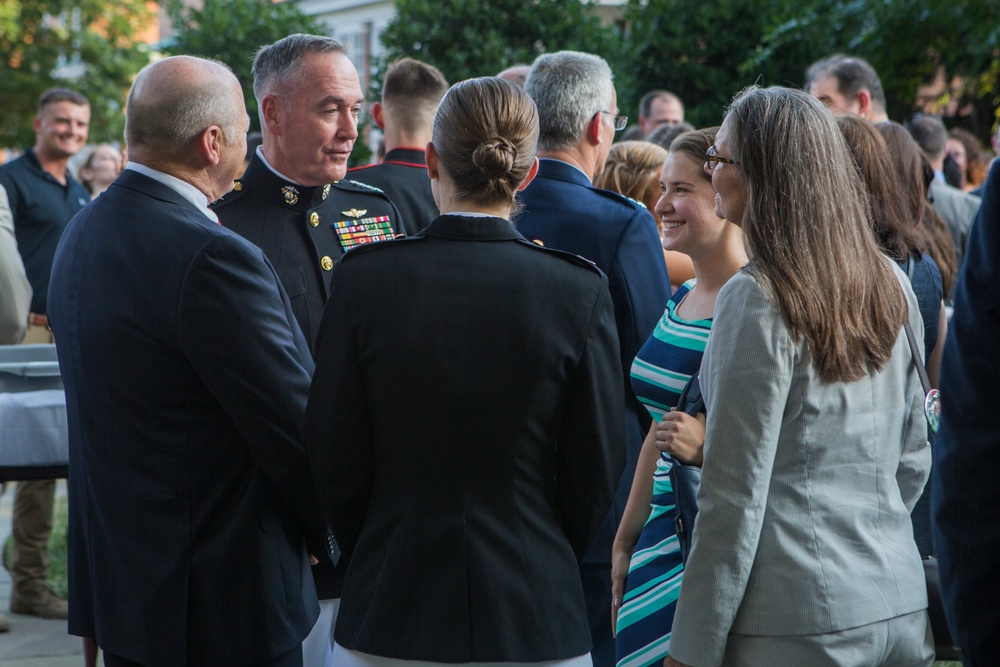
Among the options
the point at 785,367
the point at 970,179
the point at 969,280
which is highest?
the point at 969,280

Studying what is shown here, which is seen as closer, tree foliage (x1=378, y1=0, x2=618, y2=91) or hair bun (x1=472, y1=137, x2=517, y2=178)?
hair bun (x1=472, y1=137, x2=517, y2=178)

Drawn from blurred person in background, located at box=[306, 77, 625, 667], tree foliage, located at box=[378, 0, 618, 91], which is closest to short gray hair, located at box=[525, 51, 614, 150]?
blurred person in background, located at box=[306, 77, 625, 667]

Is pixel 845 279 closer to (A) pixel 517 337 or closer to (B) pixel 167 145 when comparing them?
(A) pixel 517 337

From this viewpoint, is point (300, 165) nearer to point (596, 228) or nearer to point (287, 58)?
point (287, 58)

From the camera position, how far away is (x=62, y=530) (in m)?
7.22

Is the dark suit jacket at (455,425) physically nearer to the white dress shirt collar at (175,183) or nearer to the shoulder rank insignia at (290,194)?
the white dress shirt collar at (175,183)

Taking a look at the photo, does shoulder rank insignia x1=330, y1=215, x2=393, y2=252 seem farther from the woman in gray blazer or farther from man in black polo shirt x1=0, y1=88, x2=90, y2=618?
man in black polo shirt x1=0, y1=88, x2=90, y2=618

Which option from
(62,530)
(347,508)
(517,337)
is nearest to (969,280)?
(517,337)

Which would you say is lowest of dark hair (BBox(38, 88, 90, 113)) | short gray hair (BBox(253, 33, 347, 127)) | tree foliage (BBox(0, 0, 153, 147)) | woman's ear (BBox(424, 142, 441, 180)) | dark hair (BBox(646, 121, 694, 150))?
Result: tree foliage (BBox(0, 0, 153, 147))

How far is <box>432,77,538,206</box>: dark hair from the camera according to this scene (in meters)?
2.41

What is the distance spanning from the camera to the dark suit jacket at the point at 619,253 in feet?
11.3

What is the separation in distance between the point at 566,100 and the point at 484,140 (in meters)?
1.36

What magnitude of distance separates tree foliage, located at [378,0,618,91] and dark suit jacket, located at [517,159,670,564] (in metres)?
5.20

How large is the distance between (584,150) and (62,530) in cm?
499
